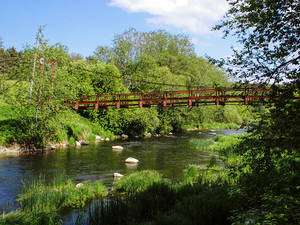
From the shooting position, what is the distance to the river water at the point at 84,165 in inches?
454

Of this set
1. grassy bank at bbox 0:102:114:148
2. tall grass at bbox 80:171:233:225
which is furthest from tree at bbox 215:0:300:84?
grassy bank at bbox 0:102:114:148

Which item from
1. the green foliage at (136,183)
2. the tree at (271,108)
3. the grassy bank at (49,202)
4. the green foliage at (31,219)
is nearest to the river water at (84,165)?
the grassy bank at (49,202)

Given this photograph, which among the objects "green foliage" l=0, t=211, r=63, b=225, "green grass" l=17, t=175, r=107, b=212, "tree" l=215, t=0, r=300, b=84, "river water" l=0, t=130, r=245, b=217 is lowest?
"river water" l=0, t=130, r=245, b=217

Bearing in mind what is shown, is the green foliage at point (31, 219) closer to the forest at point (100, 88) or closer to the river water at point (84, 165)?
the river water at point (84, 165)

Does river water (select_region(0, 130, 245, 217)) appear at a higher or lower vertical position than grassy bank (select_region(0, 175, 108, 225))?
lower

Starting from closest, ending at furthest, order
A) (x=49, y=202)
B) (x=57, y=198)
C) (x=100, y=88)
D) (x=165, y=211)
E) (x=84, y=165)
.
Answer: (x=165, y=211)
(x=49, y=202)
(x=57, y=198)
(x=84, y=165)
(x=100, y=88)

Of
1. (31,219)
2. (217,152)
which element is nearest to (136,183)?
(31,219)

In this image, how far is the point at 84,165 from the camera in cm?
1500

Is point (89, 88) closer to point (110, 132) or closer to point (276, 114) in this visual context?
point (110, 132)

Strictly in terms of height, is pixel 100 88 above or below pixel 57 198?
above

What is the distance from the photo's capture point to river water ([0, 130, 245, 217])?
11.5 metres

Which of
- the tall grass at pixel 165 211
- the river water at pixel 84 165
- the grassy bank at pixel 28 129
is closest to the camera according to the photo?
the tall grass at pixel 165 211

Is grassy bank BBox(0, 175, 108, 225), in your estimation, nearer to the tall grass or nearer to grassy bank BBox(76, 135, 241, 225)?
grassy bank BBox(76, 135, 241, 225)

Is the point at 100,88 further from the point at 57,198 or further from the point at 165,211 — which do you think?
the point at 165,211
